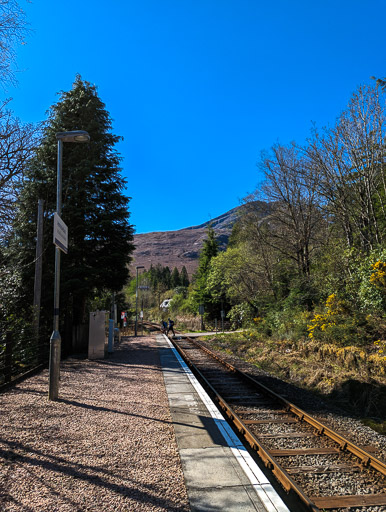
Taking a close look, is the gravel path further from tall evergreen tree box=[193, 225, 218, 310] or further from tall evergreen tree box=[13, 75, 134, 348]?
tall evergreen tree box=[193, 225, 218, 310]

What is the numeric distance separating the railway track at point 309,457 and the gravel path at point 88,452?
1475mm

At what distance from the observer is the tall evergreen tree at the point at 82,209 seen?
1881cm

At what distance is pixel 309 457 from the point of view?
5.82 m

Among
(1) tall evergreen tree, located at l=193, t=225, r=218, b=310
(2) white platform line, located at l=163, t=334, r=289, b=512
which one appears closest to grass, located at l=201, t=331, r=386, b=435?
(2) white platform line, located at l=163, t=334, r=289, b=512

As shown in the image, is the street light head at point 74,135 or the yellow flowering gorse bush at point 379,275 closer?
the street light head at point 74,135

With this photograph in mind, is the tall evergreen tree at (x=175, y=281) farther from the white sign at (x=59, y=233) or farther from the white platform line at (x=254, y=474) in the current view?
the white platform line at (x=254, y=474)

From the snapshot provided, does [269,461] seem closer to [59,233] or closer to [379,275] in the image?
[59,233]

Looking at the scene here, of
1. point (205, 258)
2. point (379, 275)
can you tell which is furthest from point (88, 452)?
point (205, 258)

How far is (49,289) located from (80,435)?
1467 centimetres

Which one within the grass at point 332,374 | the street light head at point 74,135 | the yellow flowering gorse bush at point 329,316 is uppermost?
the street light head at point 74,135

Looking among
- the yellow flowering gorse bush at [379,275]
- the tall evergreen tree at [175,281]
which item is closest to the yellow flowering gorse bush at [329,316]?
the yellow flowering gorse bush at [379,275]

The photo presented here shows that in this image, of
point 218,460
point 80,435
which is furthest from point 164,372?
point 218,460

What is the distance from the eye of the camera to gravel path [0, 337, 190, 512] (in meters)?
3.78

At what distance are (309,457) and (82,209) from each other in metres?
16.6
